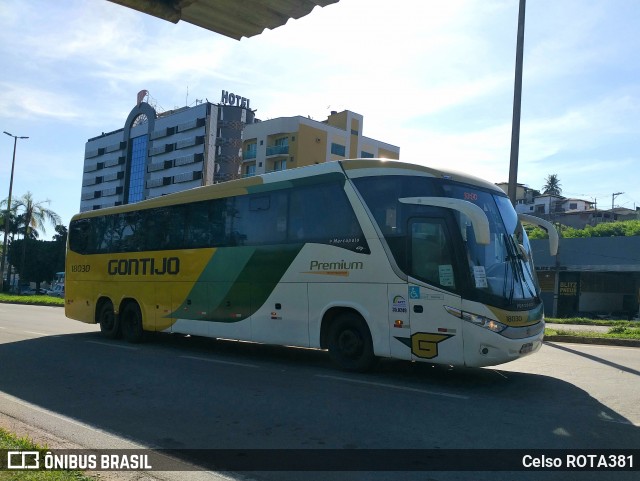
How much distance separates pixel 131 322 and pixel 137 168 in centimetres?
10005

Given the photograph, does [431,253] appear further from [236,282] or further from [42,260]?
[42,260]

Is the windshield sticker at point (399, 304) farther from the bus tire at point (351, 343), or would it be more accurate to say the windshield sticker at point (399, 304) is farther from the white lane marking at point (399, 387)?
the white lane marking at point (399, 387)

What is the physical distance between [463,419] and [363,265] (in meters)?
3.43

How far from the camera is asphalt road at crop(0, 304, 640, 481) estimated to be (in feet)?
18.9

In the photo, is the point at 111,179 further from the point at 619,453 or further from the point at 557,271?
the point at 619,453

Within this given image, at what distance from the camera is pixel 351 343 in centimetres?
955

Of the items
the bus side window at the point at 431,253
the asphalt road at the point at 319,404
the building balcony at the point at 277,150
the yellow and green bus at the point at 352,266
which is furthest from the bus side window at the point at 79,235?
the building balcony at the point at 277,150

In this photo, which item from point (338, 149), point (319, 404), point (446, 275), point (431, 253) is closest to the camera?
point (319, 404)

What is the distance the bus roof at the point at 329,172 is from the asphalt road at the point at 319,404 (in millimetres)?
3345

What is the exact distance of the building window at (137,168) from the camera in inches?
4195

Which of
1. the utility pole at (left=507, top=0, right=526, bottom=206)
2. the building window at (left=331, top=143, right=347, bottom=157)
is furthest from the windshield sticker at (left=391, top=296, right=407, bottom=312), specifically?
the building window at (left=331, top=143, right=347, bottom=157)

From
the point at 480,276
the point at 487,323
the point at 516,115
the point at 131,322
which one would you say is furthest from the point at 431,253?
the point at 516,115

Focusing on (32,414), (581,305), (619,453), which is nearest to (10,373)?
(32,414)

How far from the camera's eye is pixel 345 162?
9914 millimetres
